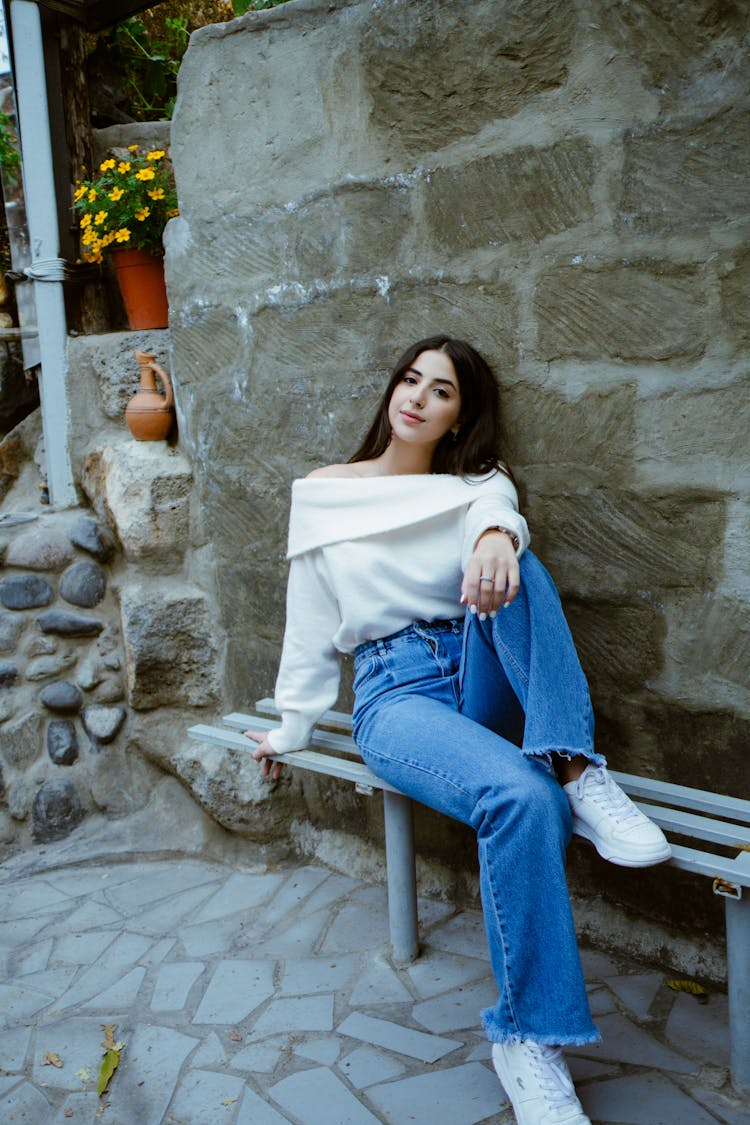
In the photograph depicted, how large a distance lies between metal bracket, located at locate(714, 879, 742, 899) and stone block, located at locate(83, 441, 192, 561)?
5.79 feet

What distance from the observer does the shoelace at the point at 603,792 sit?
1.81 meters

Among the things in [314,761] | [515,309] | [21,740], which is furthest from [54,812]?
[515,309]

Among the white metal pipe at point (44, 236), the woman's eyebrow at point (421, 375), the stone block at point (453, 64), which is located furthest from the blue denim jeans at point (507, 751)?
the white metal pipe at point (44, 236)

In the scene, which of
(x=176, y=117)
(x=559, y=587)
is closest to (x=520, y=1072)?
(x=559, y=587)

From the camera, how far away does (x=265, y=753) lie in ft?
7.62

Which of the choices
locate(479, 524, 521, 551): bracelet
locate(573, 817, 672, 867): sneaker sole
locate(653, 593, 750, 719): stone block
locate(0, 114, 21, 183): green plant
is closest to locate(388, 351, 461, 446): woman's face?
locate(479, 524, 521, 551): bracelet

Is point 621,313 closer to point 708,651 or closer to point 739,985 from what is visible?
point 708,651

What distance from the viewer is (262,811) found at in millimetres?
2736

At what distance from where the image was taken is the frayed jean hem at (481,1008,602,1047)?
1650mm

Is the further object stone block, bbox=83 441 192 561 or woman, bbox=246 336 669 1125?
stone block, bbox=83 441 192 561

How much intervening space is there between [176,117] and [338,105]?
20.8 inches

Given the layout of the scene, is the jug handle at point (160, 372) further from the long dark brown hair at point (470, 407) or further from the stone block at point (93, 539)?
the long dark brown hair at point (470, 407)

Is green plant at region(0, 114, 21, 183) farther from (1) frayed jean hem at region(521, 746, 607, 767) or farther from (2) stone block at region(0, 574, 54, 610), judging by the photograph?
(1) frayed jean hem at region(521, 746, 607, 767)

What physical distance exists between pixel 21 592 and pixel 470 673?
5.18 feet
